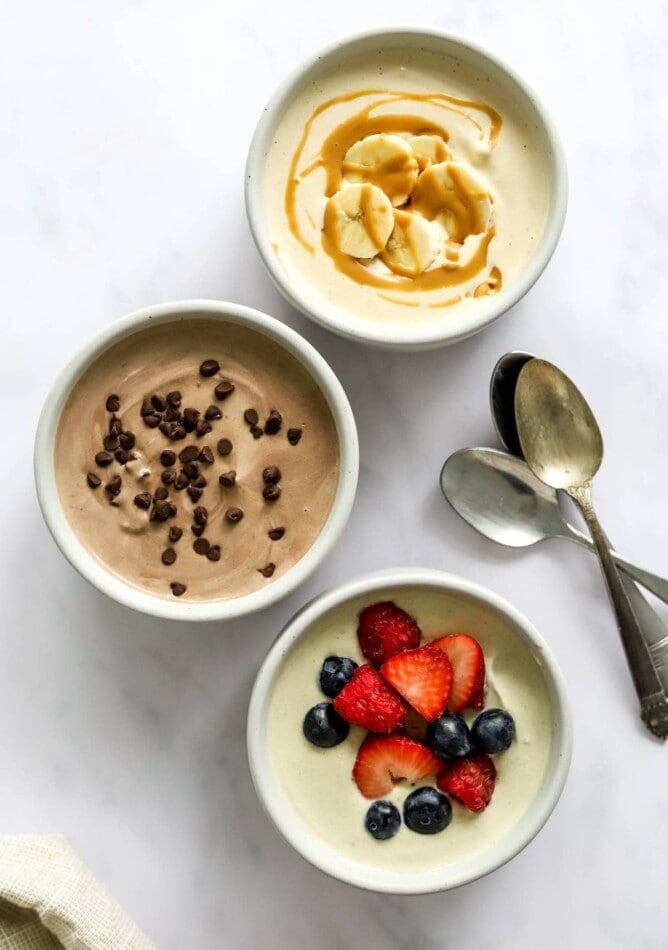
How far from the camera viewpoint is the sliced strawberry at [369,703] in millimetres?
1688

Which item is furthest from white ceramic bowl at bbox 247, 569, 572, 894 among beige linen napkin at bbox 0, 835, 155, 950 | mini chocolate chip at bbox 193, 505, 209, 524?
beige linen napkin at bbox 0, 835, 155, 950

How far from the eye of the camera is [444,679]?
5.59 feet

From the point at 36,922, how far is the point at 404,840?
2.09 ft

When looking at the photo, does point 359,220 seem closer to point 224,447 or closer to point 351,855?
point 224,447

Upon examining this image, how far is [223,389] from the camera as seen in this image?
5.49 ft

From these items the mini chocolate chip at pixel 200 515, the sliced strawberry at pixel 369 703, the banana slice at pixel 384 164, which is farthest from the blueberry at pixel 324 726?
the banana slice at pixel 384 164

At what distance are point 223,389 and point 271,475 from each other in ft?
0.52

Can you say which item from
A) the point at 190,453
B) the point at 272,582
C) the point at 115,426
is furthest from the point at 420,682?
the point at 115,426

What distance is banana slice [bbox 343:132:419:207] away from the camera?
1.71 m

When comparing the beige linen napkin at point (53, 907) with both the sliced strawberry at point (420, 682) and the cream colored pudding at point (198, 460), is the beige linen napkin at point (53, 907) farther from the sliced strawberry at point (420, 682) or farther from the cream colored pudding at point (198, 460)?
the sliced strawberry at point (420, 682)

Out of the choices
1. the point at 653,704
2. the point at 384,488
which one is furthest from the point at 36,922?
the point at 653,704

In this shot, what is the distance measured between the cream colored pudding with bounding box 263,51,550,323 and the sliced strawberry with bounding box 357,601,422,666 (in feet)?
1.58

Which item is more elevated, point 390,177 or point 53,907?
point 390,177

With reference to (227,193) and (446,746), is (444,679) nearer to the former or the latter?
(446,746)
